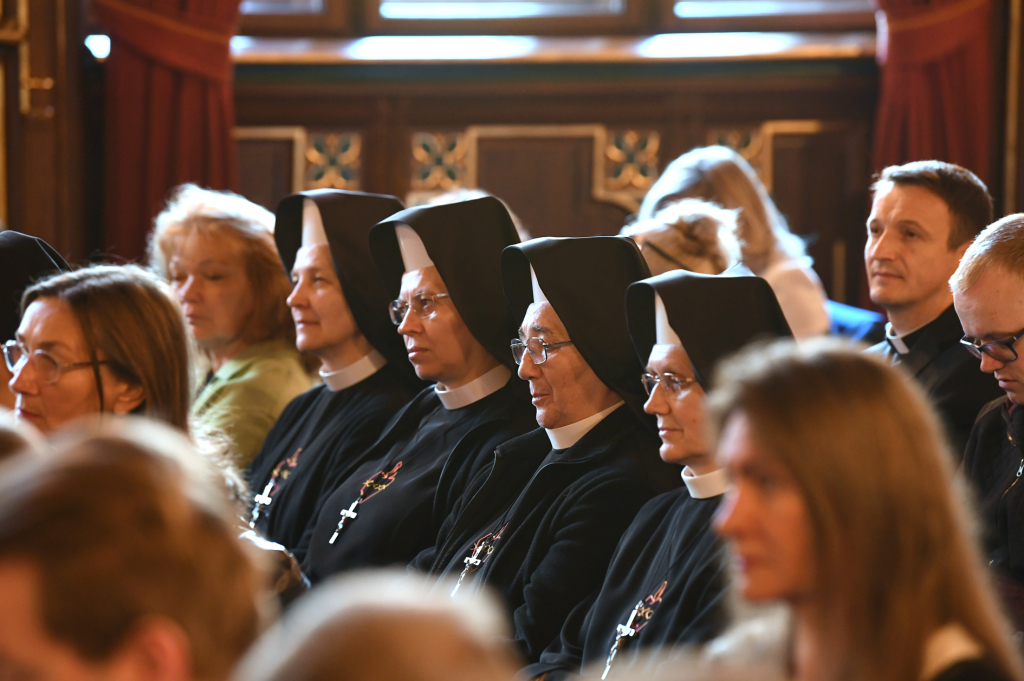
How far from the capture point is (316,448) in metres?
4.18

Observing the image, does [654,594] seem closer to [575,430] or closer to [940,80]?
[575,430]

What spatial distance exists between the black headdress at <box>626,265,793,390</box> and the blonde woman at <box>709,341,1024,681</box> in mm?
965

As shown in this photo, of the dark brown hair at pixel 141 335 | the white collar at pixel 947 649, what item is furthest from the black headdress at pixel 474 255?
the white collar at pixel 947 649

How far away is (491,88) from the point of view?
639cm

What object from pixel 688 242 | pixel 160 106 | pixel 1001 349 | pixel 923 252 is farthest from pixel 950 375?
pixel 160 106

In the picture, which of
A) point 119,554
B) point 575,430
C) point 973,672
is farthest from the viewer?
point 575,430

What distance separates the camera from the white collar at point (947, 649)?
147 centimetres

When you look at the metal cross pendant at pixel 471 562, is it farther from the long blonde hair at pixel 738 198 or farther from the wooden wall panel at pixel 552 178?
the wooden wall panel at pixel 552 178

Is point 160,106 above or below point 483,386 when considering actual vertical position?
above

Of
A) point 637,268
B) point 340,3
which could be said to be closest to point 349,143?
point 340,3

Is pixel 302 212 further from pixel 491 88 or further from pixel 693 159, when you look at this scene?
pixel 491 88

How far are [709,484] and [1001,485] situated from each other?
1.07m

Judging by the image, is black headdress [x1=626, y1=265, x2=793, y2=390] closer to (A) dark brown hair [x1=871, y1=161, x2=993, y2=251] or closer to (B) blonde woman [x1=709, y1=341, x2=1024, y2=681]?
(B) blonde woman [x1=709, y1=341, x2=1024, y2=681]

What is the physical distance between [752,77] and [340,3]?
2.35 meters
